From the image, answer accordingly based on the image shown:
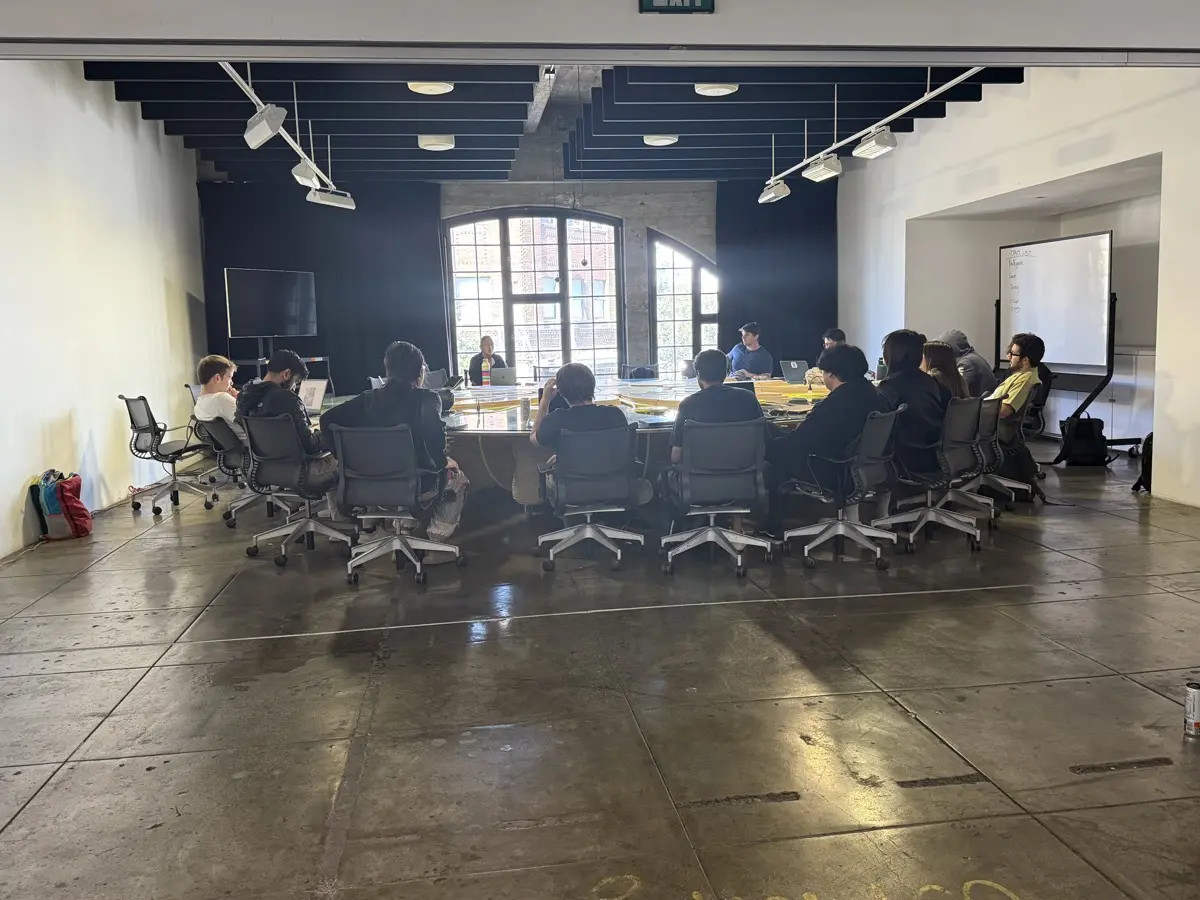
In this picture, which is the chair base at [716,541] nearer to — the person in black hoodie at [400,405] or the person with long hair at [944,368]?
the person in black hoodie at [400,405]

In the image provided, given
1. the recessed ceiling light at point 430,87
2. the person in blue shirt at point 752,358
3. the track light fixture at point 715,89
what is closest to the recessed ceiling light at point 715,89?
the track light fixture at point 715,89

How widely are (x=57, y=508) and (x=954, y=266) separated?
8.94m

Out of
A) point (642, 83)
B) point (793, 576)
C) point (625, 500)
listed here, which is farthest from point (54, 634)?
point (642, 83)

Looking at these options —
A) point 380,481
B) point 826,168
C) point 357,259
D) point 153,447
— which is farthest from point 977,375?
point 357,259

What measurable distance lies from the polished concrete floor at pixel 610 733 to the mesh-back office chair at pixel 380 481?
0.17 metres

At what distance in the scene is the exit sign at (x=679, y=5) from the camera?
11.2ft

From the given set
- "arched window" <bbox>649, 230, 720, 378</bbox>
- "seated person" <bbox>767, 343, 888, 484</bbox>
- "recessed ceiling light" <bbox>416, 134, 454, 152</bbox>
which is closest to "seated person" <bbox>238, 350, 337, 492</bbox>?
"seated person" <bbox>767, 343, 888, 484</bbox>

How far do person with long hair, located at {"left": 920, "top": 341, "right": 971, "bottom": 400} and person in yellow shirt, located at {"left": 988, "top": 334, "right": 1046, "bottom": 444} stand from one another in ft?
2.29

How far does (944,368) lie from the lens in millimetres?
6078

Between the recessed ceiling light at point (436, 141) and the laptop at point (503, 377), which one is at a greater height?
the recessed ceiling light at point (436, 141)

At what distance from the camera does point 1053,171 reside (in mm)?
7984

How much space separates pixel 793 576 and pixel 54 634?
349cm

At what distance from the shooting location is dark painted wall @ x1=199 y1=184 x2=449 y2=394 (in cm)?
1173

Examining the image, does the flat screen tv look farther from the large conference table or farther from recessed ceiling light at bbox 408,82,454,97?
recessed ceiling light at bbox 408,82,454,97
